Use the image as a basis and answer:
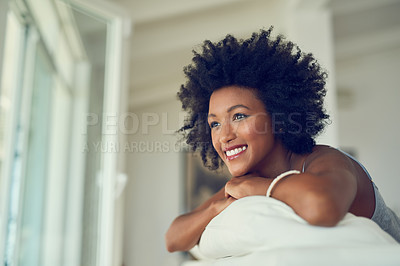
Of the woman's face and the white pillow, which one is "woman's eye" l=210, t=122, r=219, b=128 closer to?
the woman's face

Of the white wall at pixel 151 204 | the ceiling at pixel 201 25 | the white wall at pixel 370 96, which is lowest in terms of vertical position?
the white wall at pixel 151 204

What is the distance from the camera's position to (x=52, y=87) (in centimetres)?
227

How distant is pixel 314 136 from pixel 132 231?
12.1ft

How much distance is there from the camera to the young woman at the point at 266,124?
58 centimetres

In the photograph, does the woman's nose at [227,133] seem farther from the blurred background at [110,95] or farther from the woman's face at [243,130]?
the blurred background at [110,95]

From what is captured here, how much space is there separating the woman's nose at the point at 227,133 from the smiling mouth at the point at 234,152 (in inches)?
0.7

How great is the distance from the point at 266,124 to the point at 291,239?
0.63ft

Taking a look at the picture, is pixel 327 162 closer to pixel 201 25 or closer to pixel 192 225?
pixel 192 225

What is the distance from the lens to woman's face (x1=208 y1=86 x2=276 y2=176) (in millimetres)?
606

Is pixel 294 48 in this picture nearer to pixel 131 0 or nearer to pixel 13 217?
pixel 13 217

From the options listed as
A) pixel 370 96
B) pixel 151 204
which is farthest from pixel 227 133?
pixel 151 204

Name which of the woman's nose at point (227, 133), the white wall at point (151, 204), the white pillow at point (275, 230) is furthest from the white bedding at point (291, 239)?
the white wall at point (151, 204)

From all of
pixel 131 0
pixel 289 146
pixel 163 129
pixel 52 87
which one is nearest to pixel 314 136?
pixel 289 146

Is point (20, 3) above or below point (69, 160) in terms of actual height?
above
